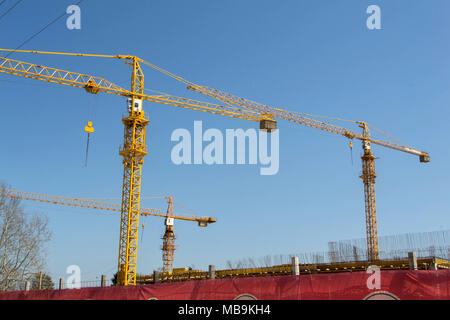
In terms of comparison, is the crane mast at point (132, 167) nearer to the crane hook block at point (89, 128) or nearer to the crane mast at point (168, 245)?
the crane hook block at point (89, 128)

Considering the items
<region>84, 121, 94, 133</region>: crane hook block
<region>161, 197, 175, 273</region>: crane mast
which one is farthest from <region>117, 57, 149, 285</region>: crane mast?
<region>161, 197, 175, 273</region>: crane mast

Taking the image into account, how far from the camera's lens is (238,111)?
69.1 m

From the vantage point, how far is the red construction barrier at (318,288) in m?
12.2

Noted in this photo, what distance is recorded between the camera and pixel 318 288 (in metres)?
14.4

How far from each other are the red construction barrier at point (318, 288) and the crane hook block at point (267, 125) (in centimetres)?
4843

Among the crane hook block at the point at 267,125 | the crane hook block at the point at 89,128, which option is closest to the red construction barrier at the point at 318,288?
the crane hook block at the point at 89,128

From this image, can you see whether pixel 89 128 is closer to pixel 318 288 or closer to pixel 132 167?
pixel 132 167

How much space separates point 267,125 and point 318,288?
2114 inches

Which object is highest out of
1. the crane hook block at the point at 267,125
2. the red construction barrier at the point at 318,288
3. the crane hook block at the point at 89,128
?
the crane hook block at the point at 267,125

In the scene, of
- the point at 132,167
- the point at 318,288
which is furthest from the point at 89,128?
the point at 318,288
